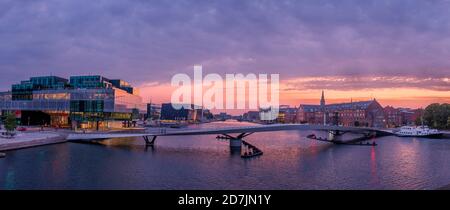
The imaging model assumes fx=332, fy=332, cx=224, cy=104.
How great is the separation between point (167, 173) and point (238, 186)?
1061 centimetres

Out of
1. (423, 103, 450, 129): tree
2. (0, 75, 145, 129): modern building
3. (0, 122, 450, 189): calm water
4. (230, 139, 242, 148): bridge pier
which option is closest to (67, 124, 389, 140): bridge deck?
(230, 139, 242, 148): bridge pier

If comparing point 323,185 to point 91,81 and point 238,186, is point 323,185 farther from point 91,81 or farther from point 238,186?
point 91,81

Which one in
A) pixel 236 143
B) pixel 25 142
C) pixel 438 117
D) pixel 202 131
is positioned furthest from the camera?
pixel 438 117

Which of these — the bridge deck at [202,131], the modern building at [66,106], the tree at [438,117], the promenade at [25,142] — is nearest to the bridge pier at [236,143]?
the bridge deck at [202,131]

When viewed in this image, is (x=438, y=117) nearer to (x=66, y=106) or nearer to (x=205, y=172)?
(x=205, y=172)

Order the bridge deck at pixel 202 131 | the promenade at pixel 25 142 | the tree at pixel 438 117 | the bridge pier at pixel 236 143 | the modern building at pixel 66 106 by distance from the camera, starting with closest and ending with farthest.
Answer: the promenade at pixel 25 142 < the bridge deck at pixel 202 131 < the bridge pier at pixel 236 143 < the modern building at pixel 66 106 < the tree at pixel 438 117

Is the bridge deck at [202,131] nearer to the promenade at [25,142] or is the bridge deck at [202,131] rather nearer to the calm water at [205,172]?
the promenade at [25,142]

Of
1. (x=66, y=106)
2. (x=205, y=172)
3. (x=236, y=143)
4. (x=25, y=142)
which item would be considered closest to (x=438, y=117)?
(x=236, y=143)

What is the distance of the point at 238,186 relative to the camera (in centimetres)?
3488

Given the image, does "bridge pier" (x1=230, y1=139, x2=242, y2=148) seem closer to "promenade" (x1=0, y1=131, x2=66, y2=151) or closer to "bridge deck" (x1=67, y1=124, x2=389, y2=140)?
"bridge deck" (x1=67, y1=124, x2=389, y2=140)
